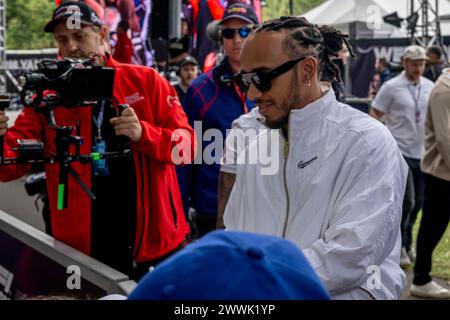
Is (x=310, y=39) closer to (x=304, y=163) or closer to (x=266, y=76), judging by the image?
(x=266, y=76)

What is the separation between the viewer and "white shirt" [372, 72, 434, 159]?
682cm

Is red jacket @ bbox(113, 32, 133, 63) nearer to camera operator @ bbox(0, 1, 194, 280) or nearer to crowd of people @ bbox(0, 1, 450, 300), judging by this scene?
crowd of people @ bbox(0, 1, 450, 300)

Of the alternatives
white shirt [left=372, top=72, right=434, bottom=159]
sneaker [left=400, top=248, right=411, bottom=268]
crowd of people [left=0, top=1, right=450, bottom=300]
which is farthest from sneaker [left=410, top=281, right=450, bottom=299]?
white shirt [left=372, top=72, right=434, bottom=159]

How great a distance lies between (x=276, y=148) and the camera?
88.0 inches

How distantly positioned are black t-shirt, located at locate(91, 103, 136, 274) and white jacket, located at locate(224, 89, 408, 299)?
4.09 feet

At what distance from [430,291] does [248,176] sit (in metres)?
3.85

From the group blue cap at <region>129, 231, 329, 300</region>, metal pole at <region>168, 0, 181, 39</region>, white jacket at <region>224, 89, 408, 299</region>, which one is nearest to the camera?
blue cap at <region>129, 231, 329, 300</region>

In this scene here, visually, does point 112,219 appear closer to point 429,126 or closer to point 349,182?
point 349,182

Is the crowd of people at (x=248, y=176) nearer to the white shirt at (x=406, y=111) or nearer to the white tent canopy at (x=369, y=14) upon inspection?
the white shirt at (x=406, y=111)

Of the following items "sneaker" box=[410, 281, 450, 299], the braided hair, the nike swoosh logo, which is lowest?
"sneaker" box=[410, 281, 450, 299]

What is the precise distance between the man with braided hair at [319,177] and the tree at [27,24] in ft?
99.8

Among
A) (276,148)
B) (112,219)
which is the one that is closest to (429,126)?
(112,219)

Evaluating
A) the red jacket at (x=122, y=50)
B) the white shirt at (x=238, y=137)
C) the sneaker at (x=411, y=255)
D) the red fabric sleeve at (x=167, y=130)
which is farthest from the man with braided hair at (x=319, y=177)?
the sneaker at (x=411, y=255)

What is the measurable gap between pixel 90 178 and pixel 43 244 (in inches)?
14.4
